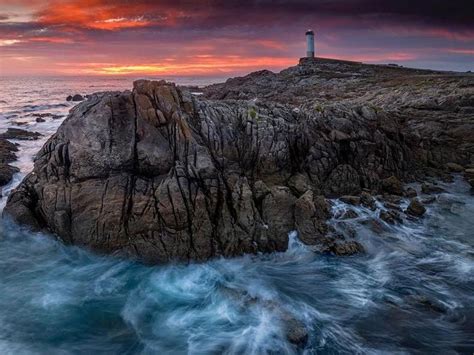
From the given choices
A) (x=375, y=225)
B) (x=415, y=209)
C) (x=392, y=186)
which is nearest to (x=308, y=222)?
(x=375, y=225)

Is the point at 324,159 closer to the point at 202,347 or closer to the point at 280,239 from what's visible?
the point at 280,239

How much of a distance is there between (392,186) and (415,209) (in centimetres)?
255

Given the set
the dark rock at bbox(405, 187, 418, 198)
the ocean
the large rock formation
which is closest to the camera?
the ocean

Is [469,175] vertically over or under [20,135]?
under

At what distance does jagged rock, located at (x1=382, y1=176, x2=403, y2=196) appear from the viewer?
21.8 m

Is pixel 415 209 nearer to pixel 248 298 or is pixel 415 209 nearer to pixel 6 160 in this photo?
pixel 248 298

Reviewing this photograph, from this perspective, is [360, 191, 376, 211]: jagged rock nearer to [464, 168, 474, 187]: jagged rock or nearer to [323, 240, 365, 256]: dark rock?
[323, 240, 365, 256]: dark rock

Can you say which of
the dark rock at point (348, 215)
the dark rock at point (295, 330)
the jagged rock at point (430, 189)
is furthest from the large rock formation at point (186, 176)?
the dark rock at point (295, 330)

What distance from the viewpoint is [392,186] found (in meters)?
21.9

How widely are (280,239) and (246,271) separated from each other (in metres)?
2.18

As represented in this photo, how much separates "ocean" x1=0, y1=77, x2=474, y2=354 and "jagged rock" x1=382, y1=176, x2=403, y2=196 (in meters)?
3.50

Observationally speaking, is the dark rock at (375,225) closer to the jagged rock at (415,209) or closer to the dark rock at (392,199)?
the jagged rock at (415,209)

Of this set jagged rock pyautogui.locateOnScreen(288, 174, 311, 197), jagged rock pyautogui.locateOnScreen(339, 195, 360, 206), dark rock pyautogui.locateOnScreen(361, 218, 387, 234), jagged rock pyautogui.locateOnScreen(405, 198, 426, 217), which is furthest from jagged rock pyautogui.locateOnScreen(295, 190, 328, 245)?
jagged rock pyautogui.locateOnScreen(405, 198, 426, 217)

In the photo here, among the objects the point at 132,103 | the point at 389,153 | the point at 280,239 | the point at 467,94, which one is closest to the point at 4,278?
the point at 132,103
